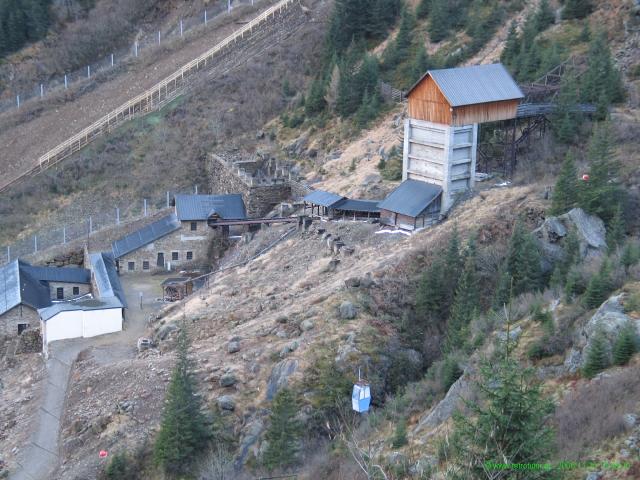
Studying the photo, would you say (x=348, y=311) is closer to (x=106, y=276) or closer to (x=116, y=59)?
(x=106, y=276)

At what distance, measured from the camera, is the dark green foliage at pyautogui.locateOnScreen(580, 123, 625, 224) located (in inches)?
1142

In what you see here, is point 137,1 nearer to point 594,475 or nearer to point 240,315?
point 240,315

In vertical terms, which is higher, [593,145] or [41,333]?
[593,145]

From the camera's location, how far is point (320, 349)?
88.4 feet

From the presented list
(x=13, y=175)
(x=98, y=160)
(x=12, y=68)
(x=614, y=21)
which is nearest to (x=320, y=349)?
(x=614, y=21)

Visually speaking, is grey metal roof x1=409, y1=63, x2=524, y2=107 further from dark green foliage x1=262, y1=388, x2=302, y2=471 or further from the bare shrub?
the bare shrub

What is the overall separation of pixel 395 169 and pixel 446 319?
1335cm

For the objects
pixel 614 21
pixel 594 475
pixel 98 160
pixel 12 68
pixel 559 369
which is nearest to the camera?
pixel 594 475

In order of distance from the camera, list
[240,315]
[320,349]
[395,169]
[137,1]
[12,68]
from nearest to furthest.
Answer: [320,349]
[240,315]
[395,169]
[12,68]
[137,1]

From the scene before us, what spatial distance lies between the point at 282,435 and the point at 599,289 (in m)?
8.37

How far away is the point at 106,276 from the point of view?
40812 mm

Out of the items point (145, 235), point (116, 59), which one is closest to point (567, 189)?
point (145, 235)

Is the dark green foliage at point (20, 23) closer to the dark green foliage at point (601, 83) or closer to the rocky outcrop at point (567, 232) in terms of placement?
the dark green foliage at point (601, 83)

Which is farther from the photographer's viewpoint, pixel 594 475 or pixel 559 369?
pixel 559 369
